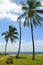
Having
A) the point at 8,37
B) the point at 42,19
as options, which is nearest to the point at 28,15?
the point at 42,19

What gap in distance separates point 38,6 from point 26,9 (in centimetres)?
272

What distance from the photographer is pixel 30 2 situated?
4256 cm

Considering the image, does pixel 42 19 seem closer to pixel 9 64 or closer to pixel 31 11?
pixel 31 11

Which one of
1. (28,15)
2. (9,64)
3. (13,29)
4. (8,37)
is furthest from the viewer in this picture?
(8,37)

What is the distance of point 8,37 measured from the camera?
223 feet

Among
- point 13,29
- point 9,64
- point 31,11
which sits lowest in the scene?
point 9,64

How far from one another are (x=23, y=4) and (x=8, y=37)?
26.1m

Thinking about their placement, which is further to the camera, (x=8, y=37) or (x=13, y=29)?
(x=8, y=37)

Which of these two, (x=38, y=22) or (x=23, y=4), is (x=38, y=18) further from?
(x=23, y=4)

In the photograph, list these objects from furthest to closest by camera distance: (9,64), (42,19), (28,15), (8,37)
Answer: (8,37) → (28,15) → (42,19) → (9,64)

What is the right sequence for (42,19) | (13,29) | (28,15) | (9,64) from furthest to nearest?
(13,29)
(28,15)
(42,19)
(9,64)

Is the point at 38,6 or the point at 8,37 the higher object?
the point at 38,6

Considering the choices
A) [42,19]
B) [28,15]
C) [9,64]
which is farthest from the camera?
[28,15]

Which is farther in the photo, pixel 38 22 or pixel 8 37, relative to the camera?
pixel 8 37
